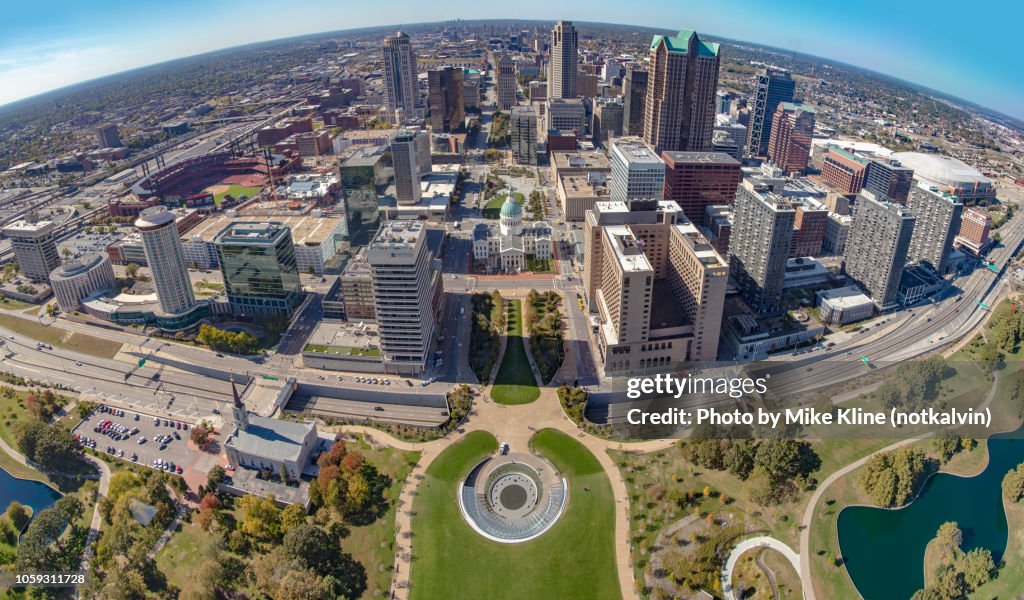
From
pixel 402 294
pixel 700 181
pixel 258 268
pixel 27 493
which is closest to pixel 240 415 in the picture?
pixel 402 294

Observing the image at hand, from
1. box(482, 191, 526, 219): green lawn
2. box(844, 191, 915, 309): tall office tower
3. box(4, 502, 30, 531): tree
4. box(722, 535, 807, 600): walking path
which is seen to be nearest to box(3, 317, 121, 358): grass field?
box(4, 502, 30, 531): tree

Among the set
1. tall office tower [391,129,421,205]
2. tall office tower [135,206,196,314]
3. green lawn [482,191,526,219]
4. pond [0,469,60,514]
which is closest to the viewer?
pond [0,469,60,514]

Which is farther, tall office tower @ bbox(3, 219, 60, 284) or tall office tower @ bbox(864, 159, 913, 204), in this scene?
tall office tower @ bbox(864, 159, 913, 204)

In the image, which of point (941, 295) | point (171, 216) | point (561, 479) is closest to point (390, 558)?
point (561, 479)

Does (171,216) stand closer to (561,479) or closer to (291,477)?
(291,477)

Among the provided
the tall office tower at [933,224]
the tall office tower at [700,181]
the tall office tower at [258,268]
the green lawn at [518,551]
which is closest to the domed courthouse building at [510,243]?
the tall office tower at [700,181]

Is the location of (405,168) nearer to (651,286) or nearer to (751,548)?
(651,286)

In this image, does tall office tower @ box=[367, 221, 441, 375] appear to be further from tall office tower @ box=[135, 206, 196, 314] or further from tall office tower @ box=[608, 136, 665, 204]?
tall office tower @ box=[608, 136, 665, 204]
